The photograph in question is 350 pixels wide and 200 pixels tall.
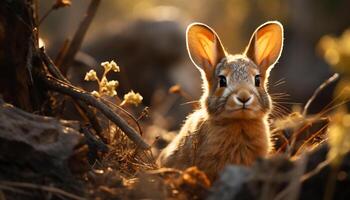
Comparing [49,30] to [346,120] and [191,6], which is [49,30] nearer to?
[191,6]

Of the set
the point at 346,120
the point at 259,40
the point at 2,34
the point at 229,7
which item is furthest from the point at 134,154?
the point at 229,7

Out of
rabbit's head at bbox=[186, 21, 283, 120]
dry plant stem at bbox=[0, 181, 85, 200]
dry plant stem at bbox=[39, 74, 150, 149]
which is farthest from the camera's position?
rabbit's head at bbox=[186, 21, 283, 120]

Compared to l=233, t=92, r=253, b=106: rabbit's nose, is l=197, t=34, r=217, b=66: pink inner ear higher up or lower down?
higher up

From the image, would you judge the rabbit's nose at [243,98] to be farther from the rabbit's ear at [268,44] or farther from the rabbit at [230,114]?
the rabbit's ear at [268,44]

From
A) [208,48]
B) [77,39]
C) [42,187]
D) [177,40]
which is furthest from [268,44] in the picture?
[177,40]

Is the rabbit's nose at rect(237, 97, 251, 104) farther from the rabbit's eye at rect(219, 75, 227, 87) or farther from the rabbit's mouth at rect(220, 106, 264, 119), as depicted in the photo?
the rabbit's eye at rect(219, 75, 227, 87)

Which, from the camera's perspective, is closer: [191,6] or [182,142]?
[182,142]

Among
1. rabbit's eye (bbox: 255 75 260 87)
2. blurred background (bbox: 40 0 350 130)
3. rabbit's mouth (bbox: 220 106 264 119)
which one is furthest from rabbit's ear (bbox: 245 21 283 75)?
blurred background (bbox: 40 0 350 130)

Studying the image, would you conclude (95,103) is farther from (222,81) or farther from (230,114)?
(222,81)
